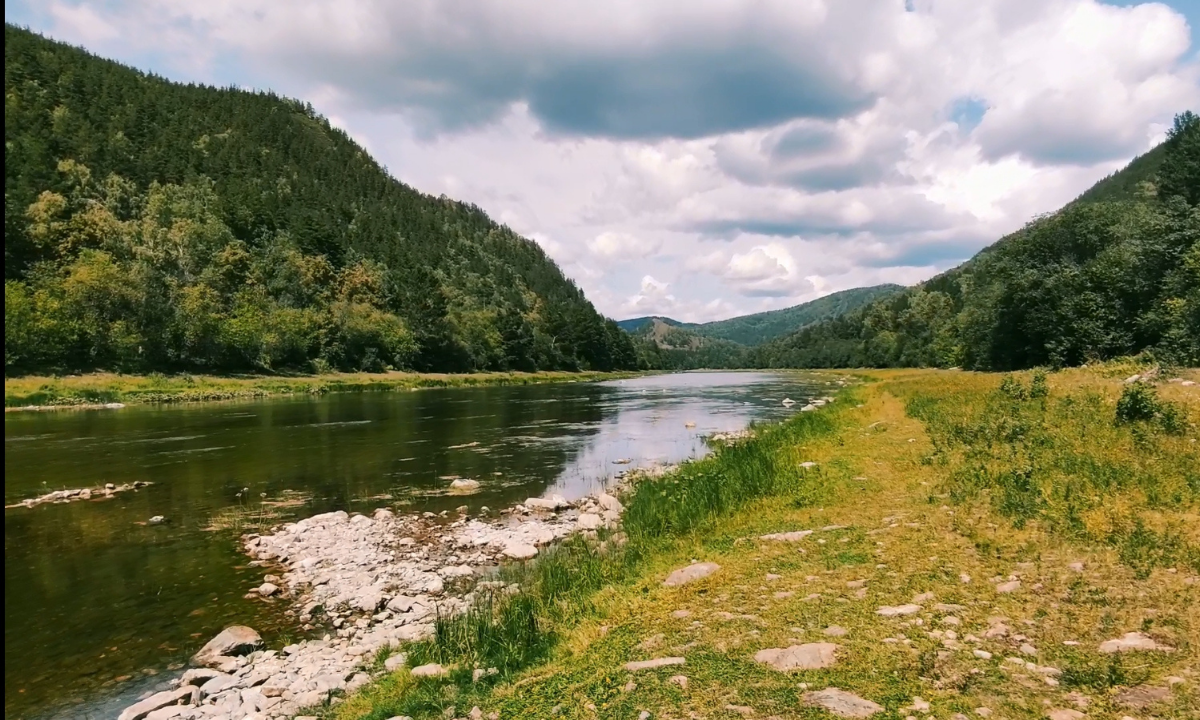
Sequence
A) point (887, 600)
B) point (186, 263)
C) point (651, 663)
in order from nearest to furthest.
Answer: point (651, 663)
point (887, 600)
point (186, 263)

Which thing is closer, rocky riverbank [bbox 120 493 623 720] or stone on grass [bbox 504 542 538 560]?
rocky riverbank [bbox 120 493 623 720]

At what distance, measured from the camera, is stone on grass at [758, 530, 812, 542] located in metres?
12.6

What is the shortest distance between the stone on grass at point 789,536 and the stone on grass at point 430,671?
6.93 m

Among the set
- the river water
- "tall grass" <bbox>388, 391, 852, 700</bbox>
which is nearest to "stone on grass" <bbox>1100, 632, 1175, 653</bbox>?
"tall grass" <bbox>388, 391, 852, 700</bbox>

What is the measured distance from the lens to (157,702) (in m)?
9.22

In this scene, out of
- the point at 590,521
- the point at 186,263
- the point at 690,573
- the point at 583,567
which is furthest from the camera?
the point at 186,263

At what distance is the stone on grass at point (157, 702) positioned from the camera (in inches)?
354

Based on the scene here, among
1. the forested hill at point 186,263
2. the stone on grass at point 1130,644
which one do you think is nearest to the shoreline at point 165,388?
the forested hill at point 186,263

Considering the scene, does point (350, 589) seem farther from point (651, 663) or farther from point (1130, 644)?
point (1130, 644)

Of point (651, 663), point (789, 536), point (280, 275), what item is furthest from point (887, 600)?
point (280, 275)

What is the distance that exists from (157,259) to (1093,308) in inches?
4888

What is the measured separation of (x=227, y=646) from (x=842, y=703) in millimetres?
10031

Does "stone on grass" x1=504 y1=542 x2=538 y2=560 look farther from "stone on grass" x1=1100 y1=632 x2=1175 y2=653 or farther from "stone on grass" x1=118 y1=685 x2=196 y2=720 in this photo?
"stone on grass" x1=1100 y1=632 x2=1175 y2=653

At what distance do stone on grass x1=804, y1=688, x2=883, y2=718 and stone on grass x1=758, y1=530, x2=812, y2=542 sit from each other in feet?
19.5
